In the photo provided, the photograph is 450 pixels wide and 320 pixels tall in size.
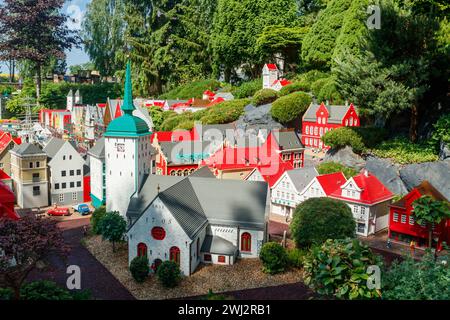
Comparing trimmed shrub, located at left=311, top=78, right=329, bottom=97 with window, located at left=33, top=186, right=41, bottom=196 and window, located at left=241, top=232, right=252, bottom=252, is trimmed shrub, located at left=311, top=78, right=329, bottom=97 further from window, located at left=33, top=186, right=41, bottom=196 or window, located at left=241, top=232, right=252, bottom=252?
window, located at left=33, top=186, right=41, bottom=196

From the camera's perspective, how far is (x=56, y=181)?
170 feet

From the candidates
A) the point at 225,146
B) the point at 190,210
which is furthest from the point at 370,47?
the point at 190,210

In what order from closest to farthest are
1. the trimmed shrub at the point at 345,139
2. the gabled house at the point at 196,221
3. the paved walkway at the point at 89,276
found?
the paved walkway at the point at 89,276, the gabled house at the point at 196,221, the trimmed shrub at the point at 345,139

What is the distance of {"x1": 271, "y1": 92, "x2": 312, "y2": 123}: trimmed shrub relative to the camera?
215 ft

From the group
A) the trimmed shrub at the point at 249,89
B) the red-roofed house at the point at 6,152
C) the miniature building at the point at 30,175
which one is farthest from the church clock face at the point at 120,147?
the trimmed shrub at the point at 249,89

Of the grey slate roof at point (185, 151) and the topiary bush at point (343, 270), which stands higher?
the grey slate roof at point (185, 151)

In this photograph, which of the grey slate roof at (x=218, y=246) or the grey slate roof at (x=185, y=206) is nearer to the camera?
the grey slate roof at (x=185, y=206)

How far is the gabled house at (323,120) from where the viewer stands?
59.1 m

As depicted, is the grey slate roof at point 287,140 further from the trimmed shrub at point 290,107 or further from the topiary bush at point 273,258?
the topiary bush at point 273,258

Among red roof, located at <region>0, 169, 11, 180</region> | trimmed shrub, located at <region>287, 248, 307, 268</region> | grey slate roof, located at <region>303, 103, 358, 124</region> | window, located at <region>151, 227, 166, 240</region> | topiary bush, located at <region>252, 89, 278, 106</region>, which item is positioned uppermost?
topiary bush, located at <region>252, 89, 278, 106</region>

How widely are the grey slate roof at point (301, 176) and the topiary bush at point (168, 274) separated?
19.3m

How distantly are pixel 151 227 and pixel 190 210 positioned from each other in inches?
137

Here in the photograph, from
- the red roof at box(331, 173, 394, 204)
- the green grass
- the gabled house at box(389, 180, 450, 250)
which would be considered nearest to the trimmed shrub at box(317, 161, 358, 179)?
the green grass

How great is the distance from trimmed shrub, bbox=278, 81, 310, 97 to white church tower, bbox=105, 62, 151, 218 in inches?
1476
